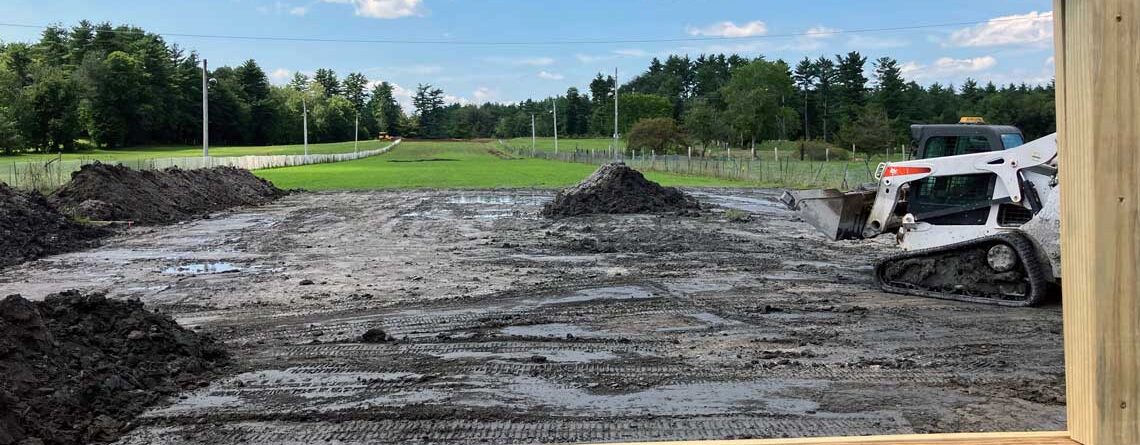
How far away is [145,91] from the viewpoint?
102 metres

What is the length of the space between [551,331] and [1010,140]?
22.7ft

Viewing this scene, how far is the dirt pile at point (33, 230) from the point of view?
1514 cm

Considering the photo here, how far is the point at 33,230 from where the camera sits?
16719 mm

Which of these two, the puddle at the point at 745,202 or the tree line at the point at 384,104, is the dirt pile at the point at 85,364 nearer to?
the puddle at the point at 745,202

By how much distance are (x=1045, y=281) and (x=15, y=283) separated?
13489 millimetres

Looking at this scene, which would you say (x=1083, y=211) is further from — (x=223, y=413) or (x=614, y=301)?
(x=614, y=301)

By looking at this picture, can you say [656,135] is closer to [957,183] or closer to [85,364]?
[957,183]

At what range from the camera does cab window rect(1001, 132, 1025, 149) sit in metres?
11.1

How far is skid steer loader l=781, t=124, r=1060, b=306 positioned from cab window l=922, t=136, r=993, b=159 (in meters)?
0.01

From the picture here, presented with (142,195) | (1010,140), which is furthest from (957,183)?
(142,195)

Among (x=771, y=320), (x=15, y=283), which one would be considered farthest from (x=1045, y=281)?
(x=15, y=283)

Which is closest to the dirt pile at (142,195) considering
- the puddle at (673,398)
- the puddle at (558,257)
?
the puddle at (558,257)

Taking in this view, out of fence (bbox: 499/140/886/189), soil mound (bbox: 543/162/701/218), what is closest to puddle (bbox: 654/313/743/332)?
soil mound (bbox: 543/162/701/218)

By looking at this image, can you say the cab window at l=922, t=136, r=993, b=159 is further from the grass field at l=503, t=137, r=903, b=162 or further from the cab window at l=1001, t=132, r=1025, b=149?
the grass field at l=503, t=137, r=903, b=162
